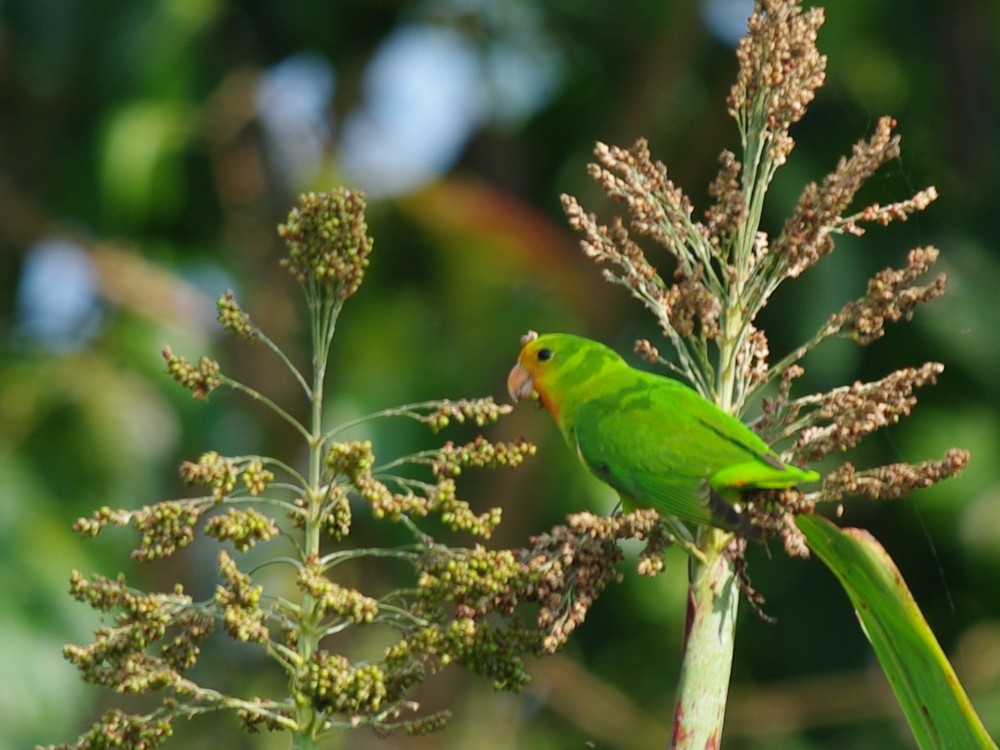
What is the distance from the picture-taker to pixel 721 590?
1926mm

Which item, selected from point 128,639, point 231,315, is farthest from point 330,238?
point 128,639

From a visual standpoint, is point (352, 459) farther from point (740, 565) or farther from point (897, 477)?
point (897, 477)

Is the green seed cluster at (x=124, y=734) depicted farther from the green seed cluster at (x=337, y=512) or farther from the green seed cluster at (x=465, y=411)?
the green seed cluster at (x=465, y=411)

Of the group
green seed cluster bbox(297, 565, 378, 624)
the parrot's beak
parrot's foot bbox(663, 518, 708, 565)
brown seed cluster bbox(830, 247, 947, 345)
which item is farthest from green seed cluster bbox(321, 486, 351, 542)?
the parrot's beak

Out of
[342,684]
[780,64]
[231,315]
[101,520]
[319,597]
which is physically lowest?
[342,684]

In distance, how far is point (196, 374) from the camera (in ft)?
6.24

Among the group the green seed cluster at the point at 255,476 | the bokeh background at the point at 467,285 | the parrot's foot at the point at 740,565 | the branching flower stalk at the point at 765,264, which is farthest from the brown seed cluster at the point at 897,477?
the bokeh background at the point at 467,285

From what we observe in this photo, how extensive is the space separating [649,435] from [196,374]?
959 millimetres

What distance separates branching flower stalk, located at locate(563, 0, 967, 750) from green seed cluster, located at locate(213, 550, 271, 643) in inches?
23.3

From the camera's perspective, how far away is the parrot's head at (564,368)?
9.53 ft

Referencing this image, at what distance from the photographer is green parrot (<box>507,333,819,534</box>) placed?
2.22 metres

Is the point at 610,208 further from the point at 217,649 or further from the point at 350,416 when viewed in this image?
the point at 217,649

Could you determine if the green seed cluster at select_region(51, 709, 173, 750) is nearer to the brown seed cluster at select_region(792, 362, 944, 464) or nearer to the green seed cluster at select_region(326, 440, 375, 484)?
the green seed cluster at select_region(326, 440, 375, 484)

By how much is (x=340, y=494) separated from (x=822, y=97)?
33.5 feet
